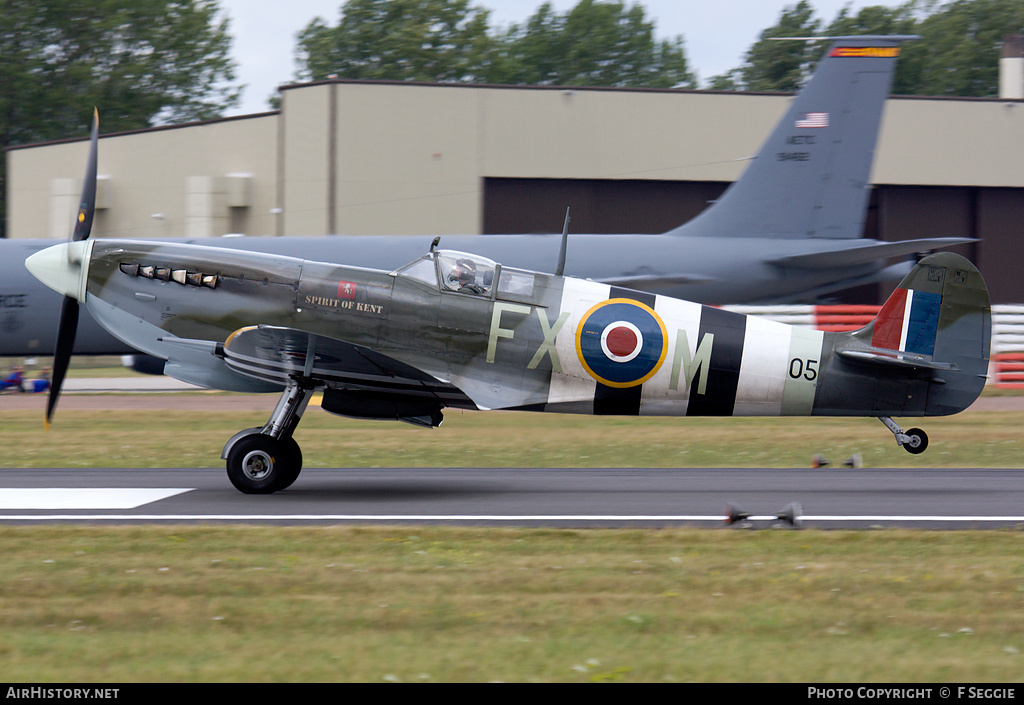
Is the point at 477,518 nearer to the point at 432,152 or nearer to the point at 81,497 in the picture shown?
the point at 81,497

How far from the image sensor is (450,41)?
7119cm

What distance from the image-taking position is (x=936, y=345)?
1123 cm

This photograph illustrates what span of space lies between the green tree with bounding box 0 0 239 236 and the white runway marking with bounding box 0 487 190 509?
5221 cm

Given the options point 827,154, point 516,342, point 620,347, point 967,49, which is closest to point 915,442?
point 620,347

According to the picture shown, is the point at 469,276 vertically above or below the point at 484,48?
below

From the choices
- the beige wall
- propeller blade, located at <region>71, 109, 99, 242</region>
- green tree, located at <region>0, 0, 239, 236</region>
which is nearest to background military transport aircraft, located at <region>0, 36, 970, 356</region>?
propeller blade, located at <region>71, 109, 99, 242</region>

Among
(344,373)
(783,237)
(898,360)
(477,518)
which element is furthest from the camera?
(783,237)

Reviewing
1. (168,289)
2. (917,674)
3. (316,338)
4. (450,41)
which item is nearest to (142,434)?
(168,289)

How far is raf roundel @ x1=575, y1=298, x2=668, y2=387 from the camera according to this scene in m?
11.2

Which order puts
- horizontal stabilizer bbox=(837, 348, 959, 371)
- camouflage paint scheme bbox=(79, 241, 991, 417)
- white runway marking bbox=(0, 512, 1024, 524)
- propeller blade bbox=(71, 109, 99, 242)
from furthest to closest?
propeller blade bbox=(71, 109, 99, 242) < camouflage paint scheme bbox=(79, 241, 991, 417) < horizontal stabilizer bbox=(837, 348, 959, 371) < white runway marking bbox=(0, 512, 1024, 524)

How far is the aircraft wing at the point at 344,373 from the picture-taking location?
10.9m

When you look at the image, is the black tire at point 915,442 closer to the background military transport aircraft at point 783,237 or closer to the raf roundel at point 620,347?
the raf roundel at point 620,347

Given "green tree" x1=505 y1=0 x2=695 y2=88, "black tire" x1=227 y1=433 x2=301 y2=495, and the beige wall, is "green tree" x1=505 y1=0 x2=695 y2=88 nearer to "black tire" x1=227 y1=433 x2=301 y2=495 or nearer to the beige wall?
the beige wall

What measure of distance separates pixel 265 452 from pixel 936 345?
7029 mm
